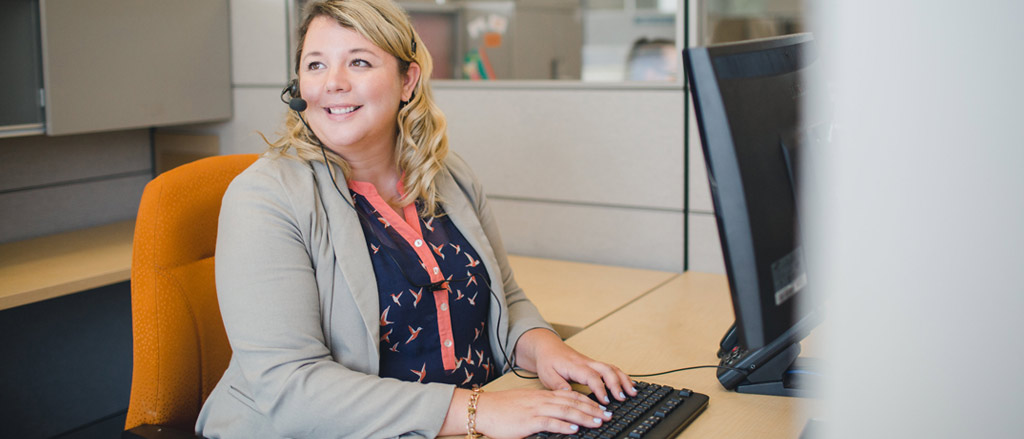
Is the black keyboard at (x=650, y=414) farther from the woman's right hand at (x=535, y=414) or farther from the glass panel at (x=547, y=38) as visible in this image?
the glass panel at (x=547, y=38)

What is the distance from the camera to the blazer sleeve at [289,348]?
Answer: 1005 millimetres

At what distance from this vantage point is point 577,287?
70.8 inches

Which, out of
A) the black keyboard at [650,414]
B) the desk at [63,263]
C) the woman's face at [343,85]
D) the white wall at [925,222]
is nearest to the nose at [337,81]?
the woman's face at [343,85]

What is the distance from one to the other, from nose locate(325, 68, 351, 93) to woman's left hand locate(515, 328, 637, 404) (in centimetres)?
48

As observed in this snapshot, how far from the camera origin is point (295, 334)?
1.04 meters

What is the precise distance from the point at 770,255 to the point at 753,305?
0.05 m

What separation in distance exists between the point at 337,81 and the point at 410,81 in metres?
0.16

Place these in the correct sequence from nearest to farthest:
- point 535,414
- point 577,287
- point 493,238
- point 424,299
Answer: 1. point 535,414
2. point 424,299
3. point 493,238
4. point 577,287

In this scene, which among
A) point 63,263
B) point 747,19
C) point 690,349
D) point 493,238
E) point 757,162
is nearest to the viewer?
point 757,162

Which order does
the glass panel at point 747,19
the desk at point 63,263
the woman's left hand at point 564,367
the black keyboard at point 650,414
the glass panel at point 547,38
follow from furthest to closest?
the glass panel at point 547,38, the glass panel at point 747,19, the desk at point 63,263, the woman's left hand at point 564,367, the black keyboard at point 650,414

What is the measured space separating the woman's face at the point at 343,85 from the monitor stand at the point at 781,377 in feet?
2.18

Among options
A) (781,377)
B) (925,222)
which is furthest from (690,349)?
(925,222)

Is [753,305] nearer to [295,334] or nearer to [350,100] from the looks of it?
[295,334]

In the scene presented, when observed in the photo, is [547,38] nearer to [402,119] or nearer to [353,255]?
[402,119]
